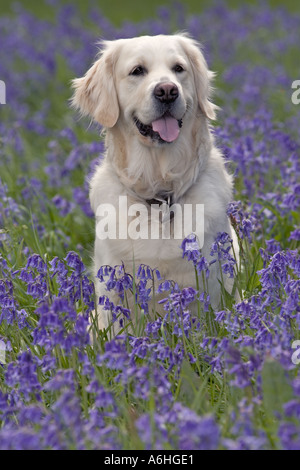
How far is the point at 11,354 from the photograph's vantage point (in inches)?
135

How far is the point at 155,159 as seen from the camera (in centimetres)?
422

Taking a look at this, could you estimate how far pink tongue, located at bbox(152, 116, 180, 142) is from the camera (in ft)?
13.1

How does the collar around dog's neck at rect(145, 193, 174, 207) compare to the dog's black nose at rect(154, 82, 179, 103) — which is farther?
the collar around dog's neck at rect(145, 193, 174, 207)

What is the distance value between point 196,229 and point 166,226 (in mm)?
181

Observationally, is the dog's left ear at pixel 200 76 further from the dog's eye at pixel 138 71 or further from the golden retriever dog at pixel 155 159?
the dog's eye at pixel 138 71

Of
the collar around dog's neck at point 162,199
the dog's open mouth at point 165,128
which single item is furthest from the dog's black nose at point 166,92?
the collar around dog's neck at point 162,199

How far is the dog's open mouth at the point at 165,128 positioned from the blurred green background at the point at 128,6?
11173 mm

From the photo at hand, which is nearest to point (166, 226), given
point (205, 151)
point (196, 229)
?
point (196, 229)

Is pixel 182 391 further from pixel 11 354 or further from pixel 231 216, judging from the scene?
pixel 231 216

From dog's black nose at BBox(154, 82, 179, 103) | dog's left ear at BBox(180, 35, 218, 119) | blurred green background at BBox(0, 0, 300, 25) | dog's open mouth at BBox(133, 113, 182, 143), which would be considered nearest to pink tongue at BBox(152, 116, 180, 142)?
dog's open mouth at BBox(133, 113, 182, 143)

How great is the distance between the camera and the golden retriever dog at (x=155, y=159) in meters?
3.92

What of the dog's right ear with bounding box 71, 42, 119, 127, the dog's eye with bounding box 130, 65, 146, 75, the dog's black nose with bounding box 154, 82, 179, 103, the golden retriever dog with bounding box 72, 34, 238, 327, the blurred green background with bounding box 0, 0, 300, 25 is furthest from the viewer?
the blurred green background with bounding box 0, 0, 300, 25

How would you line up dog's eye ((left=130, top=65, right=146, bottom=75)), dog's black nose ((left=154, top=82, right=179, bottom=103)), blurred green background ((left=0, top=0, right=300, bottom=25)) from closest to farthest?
1. dog's black nose ((left=154, top=82, right=179, bottom=103))
2. dog's eye ((left=130, top=65, right=146, bottom=75))
3. blurred green background ((left=0, top=0, right=300, bottom=25))

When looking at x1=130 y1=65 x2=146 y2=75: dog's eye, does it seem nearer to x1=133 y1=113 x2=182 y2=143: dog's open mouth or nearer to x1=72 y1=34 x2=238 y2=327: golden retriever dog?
x1=72 y1=34 x2=238 y2=327: golden retriever dog
